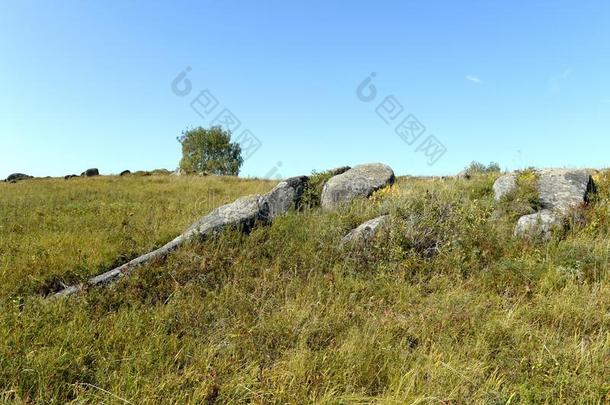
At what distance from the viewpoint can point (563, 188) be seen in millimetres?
8289

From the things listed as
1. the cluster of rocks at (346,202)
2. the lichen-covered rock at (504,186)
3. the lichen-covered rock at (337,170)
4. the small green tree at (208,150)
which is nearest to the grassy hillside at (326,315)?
the cluster of rocks at (346,202)

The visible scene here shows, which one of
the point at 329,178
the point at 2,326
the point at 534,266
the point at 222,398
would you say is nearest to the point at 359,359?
the point at 222,398

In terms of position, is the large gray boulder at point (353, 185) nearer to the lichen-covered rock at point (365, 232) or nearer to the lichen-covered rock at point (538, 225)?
the lichen-covered rock at point (365, 232)

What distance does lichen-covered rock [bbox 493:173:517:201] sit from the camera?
8633 mm

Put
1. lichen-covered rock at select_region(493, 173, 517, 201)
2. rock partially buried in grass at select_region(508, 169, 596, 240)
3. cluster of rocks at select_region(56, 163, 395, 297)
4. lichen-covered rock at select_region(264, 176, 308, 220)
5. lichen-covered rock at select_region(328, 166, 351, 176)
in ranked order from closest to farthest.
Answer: cluster of rocks at select_region(56, 163, 395, 297) → rock partially buried in grass at select_region(508, 169, 596, 240) → lichen-covered rock at select_region(493, 173, 517, 201) → lichen-covered rock at select_region(264, 176, 308, 220) → lichen-covered rock at select_region(328, 166, 351, 176)

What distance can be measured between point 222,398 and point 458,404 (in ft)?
6.92

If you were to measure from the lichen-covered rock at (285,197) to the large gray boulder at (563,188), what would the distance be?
230 inches

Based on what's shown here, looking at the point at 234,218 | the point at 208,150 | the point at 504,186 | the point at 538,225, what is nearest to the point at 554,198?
the point at 504,186

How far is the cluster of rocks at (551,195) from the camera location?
7.07 m

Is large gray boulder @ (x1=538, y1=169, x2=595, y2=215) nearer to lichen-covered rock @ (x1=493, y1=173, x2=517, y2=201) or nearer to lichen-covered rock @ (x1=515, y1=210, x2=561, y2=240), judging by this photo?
lichen-covered rock @ (x1=515, y1=210, x2=561, y2=240)

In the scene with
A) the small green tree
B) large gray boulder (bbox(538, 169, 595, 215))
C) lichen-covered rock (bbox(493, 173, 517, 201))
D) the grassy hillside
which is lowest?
large gray boulder (bbox(538, 169, 595, 215))

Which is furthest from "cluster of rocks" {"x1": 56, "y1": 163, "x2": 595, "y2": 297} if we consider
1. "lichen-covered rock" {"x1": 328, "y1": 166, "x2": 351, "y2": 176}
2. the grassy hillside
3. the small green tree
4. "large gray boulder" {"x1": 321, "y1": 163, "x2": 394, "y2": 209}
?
the small green tree

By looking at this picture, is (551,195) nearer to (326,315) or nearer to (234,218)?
(326,315)

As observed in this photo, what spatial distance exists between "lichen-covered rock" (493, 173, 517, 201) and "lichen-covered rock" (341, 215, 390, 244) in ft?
10.5
